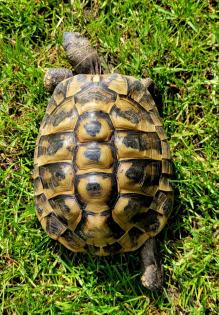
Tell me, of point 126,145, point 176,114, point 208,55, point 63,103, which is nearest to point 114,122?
point 126,145

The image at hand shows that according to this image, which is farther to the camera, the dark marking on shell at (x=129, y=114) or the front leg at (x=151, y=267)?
the front leg at (x=151, y=267)

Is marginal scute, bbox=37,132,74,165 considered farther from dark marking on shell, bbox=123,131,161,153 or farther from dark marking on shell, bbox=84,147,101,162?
dark marking on shell, bbox=123,131,161,153

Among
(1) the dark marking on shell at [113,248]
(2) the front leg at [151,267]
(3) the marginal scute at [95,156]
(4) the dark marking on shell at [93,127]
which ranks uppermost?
(4) the dark marking on shell at [93,127]

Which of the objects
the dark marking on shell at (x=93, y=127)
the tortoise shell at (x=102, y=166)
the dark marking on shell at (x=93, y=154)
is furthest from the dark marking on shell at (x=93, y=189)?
the dark marking on shell at (x=93, y=127)

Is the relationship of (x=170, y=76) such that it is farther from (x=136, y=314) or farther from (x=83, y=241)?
(x=136, y=314)

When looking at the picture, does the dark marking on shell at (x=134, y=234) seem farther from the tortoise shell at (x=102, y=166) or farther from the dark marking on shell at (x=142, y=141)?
the dark marking on shell at (x=142, y=141)

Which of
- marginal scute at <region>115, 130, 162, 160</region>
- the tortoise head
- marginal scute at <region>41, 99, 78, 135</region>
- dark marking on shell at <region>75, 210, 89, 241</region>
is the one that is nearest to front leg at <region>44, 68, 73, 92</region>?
the tortoise head

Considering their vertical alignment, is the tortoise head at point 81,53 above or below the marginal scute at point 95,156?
above
